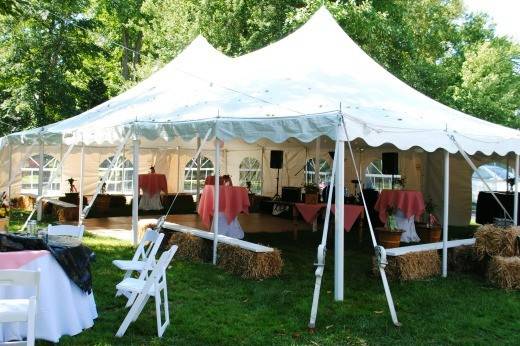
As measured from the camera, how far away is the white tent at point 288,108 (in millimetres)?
5746

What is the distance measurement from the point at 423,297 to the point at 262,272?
182 centimetres

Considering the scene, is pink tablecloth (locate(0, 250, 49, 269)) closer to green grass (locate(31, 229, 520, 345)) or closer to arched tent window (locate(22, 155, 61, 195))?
green grass (locate(31, 229, 520, 345))

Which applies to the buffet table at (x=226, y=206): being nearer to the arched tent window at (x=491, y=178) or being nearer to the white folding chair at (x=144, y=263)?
the white folding chair at (x=144, y=263)

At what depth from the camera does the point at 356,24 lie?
16.0 m

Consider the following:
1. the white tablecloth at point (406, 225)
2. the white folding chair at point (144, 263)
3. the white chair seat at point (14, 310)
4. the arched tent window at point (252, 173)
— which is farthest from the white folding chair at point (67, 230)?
the arched tent window at point (252, 173)

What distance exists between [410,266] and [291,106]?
238 centimetres

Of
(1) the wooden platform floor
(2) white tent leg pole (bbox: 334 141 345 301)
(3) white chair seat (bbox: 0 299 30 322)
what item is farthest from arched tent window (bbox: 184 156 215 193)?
(3) white chair seat (bbox: 0 299 30 322)

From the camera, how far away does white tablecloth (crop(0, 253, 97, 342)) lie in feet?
11.7

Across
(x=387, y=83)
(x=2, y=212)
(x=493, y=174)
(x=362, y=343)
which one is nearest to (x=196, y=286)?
(x=362, y=343)

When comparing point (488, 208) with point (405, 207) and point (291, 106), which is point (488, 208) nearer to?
point (405, 207)

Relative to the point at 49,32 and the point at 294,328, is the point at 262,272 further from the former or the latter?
the point at 49,32

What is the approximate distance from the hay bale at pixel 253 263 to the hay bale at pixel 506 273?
2563 mm

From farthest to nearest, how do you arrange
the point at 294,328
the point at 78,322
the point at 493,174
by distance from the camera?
1. the point at 493,174
2. the point at 294,328
3. the point at 78,322

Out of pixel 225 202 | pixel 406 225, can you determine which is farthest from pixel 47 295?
pixel 406 225
